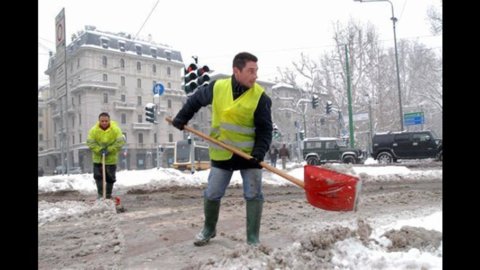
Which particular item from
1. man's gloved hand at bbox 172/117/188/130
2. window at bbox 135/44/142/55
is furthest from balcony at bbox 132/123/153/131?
man's gloved hand at bbox 172/117/188/130

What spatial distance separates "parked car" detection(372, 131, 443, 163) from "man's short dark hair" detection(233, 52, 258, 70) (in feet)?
67.8

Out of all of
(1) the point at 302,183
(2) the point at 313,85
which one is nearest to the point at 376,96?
(2) the point at 313,85

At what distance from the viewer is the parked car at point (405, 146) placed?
22531 millimetres

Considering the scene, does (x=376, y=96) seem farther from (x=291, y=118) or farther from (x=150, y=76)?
(x=150, y=76)

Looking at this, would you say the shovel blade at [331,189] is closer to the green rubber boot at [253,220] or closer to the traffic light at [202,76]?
the green rubber boot at [253,220]

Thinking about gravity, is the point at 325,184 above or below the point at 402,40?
below

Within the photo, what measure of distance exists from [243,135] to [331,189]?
0.89 meters

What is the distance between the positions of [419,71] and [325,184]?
42.8 m

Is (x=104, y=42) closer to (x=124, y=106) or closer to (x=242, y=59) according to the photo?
(x=124, y=106)

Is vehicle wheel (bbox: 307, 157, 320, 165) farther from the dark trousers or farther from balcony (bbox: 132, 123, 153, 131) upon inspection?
balcony (bbox: 132, 123, 153, 131)

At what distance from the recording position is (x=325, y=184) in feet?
12.3
